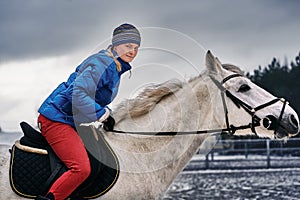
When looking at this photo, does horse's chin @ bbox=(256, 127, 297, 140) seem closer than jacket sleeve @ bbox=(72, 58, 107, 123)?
No

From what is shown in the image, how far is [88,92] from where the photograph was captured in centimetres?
416

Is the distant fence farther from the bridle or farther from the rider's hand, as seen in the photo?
the rider's hand

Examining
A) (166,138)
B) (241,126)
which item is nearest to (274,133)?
(241,126)

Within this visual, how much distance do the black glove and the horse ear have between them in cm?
111

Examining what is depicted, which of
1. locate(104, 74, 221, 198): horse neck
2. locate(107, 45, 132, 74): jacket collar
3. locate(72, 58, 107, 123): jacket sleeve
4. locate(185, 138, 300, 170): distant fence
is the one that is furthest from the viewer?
locate(185, 138, 300, 170): distant fence

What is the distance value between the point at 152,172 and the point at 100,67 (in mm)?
1105

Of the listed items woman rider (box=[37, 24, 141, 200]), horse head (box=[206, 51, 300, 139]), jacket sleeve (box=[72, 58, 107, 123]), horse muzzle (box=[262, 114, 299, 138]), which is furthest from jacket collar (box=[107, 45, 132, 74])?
horse muzzle (box=[262, 114, 299, 138])

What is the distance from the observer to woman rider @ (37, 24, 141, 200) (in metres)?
4.12

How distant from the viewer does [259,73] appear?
56.3 meters

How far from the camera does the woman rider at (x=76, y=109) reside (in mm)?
4117

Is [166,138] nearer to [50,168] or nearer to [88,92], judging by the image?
[88,92]

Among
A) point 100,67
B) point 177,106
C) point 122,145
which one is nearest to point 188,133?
point 177,106

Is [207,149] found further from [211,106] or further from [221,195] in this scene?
[221,195]

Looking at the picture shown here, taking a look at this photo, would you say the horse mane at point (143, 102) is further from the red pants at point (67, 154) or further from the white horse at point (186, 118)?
the red pants at point (67, 154)
